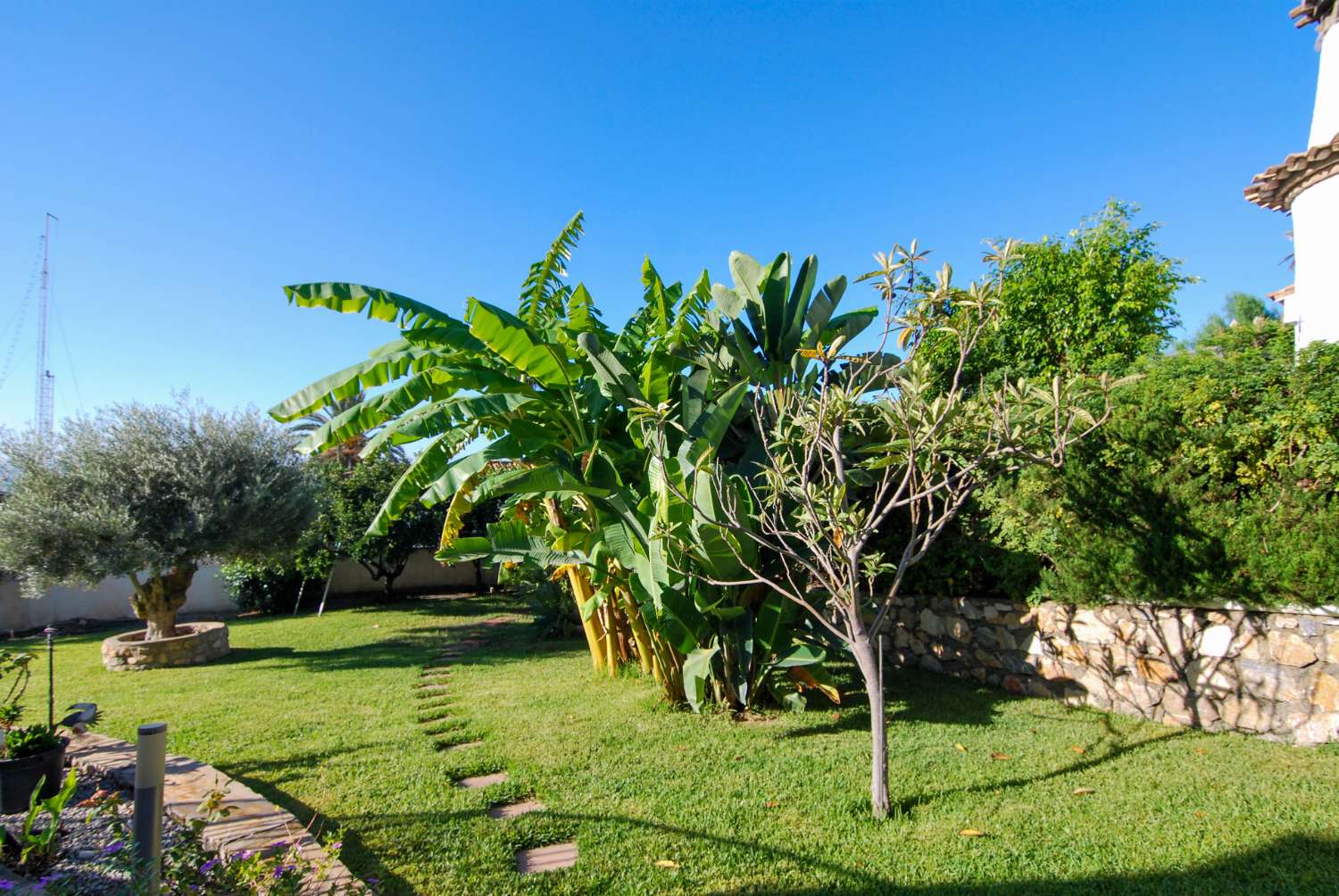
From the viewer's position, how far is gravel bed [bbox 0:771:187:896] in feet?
9.98

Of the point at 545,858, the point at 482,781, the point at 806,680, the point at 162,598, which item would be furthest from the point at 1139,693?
the point at 162,598

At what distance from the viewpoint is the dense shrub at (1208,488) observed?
4500mm

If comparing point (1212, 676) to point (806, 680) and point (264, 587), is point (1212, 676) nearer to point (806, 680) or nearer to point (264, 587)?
point (806, 680)

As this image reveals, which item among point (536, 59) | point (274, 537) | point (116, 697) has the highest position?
point (536, 59)

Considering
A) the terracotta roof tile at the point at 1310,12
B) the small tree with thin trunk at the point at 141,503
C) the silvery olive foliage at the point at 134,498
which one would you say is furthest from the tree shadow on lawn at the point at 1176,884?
the terracotta roof tile at the point at 1310,12

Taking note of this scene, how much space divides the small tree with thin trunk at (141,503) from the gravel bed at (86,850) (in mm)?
6827

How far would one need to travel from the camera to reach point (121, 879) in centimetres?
313

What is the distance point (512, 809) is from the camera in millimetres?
4219

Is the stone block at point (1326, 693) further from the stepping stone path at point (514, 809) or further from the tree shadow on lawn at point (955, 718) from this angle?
the stepping stone path at point (514, 809)

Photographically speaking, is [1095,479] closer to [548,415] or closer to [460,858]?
[548,415]

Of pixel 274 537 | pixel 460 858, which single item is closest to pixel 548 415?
pixel 460 858

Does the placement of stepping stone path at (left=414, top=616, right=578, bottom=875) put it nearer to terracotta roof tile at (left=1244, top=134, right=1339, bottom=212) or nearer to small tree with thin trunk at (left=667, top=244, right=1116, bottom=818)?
small tree with thin trunk at (left=667, top=244, right=1116, bottom=818)

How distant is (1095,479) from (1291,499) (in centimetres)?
125

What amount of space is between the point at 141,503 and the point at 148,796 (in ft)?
32.4
